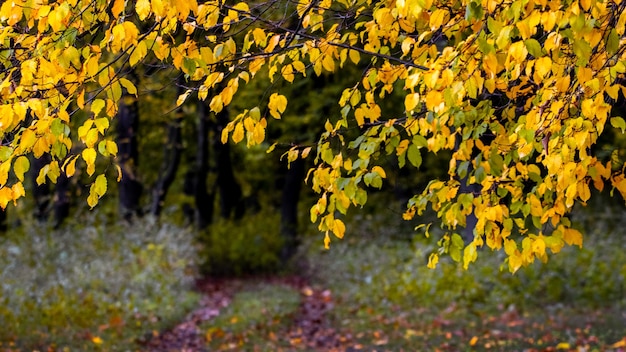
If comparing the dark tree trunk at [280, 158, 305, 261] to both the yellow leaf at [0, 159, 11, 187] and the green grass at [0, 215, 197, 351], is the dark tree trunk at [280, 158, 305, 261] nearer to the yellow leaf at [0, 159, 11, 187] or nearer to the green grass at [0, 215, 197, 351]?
the green grass at [0, 215, 197, 351]

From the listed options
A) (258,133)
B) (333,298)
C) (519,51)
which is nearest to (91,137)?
(258,133)

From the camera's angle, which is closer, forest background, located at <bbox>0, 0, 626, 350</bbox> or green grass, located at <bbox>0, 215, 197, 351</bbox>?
forest background, located at <bbox>0, 0, 626, 350</bbox>

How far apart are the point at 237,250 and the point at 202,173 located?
2894mm

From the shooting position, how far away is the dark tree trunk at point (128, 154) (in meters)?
17.6

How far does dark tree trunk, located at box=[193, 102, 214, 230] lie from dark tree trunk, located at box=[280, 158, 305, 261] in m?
2.47

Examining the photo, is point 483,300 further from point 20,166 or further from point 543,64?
point 20,166

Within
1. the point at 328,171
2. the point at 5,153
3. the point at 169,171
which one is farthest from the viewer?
the point at 169,171

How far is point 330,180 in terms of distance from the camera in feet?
14.7

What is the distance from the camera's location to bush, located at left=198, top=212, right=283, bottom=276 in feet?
69.8

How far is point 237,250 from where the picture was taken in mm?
21516

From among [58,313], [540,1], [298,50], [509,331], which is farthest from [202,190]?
[540,1]

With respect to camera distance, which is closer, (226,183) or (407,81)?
(407,81)

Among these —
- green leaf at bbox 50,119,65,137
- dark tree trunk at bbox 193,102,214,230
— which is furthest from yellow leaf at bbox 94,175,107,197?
dark tree trunk at bbox 193,102,214,230

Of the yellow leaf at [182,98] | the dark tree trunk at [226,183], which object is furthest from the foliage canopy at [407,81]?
the dark tree trunk at [226,183]
